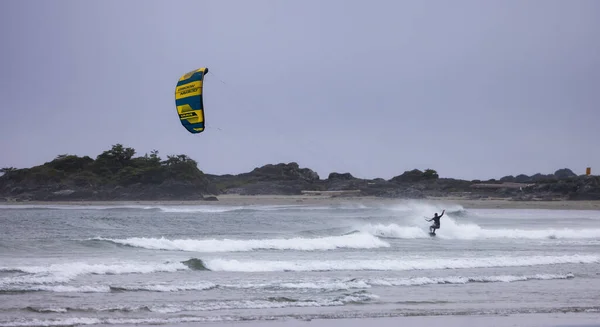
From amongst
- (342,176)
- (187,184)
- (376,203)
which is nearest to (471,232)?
(376,203)

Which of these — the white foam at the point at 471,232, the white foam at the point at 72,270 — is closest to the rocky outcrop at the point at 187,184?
the white foam at the point at 471,232

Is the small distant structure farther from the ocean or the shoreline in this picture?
the ocean

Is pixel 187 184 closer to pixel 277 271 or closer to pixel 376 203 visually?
pixel 376 203

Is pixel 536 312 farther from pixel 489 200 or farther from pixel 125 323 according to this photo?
pixel 489 200

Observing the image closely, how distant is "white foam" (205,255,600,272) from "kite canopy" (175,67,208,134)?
3.28m

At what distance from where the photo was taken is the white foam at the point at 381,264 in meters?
16.7

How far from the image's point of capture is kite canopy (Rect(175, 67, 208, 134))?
1736 centimetres

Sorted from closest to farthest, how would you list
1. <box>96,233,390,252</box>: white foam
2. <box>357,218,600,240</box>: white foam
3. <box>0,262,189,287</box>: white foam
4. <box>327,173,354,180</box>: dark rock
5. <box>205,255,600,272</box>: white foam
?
<box>0,262,189,287</box>: white foam < <box>205,255,600,272</box>: white foam < <box>96,233,390,252</box>: white foam < <box>357,218,600,240</box>: white foam < <box>327,173,354,180</box>: dark rock

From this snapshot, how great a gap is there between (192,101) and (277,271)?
15.0 ft

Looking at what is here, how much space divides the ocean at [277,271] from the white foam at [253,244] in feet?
0.18

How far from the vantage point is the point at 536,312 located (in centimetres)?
1182

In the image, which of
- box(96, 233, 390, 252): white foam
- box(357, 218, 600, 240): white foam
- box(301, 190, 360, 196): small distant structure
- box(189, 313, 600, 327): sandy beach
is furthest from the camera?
box(301, 190, 360, 196): small distant structure

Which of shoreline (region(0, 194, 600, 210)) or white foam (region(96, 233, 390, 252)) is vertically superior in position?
shoreline (region(0, 194, 600, 210))

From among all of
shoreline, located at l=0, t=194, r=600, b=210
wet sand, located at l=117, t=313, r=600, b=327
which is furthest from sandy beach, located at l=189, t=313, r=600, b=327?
shoreline, located at l=0, t=194, r=600, b=210
